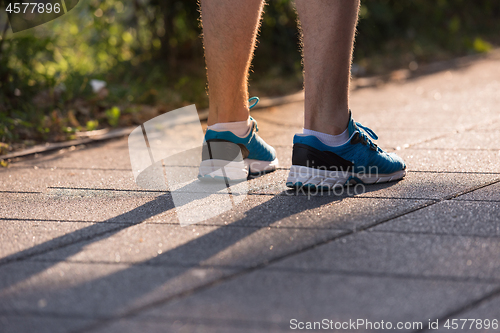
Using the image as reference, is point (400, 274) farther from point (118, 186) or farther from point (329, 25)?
point (118, 186)

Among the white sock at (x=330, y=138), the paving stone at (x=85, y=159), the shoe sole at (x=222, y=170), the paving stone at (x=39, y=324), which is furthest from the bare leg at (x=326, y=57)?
the paving stone at (x=39, y=324)

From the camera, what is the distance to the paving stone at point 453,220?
151cm

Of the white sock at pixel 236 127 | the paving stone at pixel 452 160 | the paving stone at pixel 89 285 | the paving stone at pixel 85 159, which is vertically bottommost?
the paving stone at pixel 89 285

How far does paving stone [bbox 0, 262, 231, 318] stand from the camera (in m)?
1.17

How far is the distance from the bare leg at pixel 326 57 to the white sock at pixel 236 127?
0.33 m

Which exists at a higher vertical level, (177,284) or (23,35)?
(23,35)

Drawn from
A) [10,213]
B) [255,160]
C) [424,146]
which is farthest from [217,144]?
[424,146]

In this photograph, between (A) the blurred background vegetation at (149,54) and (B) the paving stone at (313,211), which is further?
(A) the blurred background vegetation at (149,54)

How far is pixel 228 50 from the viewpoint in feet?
6.81

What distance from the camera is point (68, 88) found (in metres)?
3.74

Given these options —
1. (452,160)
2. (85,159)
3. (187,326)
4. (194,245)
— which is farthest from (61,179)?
(452,160)

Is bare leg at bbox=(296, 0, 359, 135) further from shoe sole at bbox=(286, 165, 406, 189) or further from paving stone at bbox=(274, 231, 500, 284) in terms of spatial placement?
paving stone at bbox=(274, 231, 500, 284)

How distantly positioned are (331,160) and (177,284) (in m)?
0.90

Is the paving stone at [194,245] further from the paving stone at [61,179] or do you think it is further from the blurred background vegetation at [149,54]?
the blurred background vegetation at [149,54]
